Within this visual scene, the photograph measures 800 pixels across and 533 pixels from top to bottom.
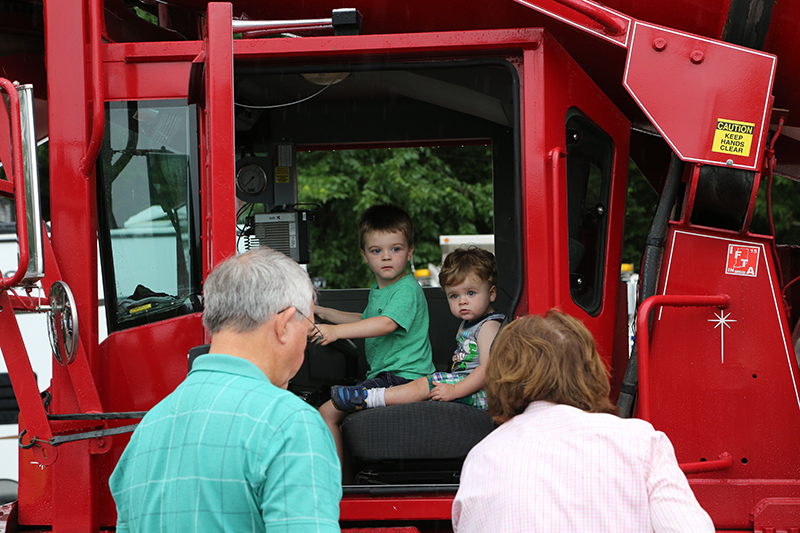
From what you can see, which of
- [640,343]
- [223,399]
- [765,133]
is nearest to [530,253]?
[640,343]

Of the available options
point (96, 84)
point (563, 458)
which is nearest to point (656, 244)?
point (563, 458)

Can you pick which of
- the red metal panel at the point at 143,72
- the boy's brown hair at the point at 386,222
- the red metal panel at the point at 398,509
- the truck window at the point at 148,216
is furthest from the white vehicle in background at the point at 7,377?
the red metal panel at the point at 398,509

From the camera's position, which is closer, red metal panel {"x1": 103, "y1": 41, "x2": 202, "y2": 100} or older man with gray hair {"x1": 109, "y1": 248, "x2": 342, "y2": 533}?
older man with gray hair {"x1": 109, "y1": 248, "x2": 342, "y2": 533}

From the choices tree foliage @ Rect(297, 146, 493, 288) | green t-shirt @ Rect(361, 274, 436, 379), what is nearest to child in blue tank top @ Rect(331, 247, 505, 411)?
green t-shirt @ Rect(361, 274, 436, 379)

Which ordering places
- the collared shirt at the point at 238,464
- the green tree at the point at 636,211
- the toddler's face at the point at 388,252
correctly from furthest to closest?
1. the green tree at the point at 636,211
2. the toddler's face at the point at 388,252
3. the collared shirt at the point at 238,464

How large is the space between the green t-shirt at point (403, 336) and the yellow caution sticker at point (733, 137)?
4.06 feet

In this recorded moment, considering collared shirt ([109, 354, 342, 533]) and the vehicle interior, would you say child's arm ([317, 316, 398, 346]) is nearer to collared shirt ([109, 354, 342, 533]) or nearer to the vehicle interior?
the vehicle interior

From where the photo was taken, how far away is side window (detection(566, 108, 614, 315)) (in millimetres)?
2658

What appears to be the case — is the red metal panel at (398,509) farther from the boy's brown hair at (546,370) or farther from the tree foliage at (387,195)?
the tree foliage at (387,195)

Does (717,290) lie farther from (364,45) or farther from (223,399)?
(223,399)

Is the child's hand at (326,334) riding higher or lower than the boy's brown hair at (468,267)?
lower

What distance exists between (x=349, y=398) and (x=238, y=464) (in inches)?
59.9

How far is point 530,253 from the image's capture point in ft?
7.82

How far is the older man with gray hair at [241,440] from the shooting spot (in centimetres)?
124
